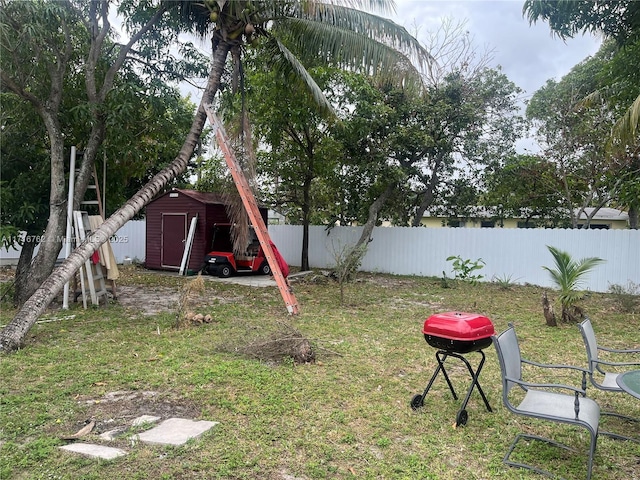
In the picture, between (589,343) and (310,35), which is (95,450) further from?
(310,35)

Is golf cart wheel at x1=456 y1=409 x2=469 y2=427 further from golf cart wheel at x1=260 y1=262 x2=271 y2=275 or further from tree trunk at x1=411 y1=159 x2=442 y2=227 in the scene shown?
tree trunk at x1=411 y1=159 x2=442 y2=227

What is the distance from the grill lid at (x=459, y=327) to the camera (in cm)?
337

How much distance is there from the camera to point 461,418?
3.43 metres

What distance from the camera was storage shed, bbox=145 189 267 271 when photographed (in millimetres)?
13336

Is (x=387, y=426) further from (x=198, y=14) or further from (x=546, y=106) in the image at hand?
(x=546, y=106)

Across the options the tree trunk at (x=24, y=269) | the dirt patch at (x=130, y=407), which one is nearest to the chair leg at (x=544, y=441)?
the dirt patch at (x=130, y=407)

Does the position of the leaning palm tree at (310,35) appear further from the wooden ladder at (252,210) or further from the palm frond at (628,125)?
the palm frond at (628,125)

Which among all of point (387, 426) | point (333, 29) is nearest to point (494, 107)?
point (333, 29)

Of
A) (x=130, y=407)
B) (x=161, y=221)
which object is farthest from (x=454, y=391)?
(x=161, y=221)

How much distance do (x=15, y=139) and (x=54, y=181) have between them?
132 centimetres

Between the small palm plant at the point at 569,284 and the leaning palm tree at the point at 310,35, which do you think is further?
the small palm plant at the point at 569,284

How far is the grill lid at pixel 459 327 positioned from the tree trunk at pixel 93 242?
14.2ft

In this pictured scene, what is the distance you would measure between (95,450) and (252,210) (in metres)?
5.01

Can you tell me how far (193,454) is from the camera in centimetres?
286
